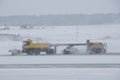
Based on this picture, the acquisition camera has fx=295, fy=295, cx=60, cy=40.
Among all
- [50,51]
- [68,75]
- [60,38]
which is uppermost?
[60,38]

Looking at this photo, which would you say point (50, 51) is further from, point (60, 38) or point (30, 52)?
point (60, 38)

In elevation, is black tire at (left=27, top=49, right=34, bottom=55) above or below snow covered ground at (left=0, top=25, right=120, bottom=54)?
below

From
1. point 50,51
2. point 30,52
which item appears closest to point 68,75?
point 50,51

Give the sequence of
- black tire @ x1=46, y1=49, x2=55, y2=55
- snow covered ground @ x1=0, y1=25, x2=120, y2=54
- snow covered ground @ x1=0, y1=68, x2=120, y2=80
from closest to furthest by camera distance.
A: 1. snow covered ground @ x1=0, y1=68, x2=120, y2=80
2. black tire @ x1=46, y1=49, x2=55, y2=55
3. snow covered ground @ x1=0, y1=25, x2=120, y2=54

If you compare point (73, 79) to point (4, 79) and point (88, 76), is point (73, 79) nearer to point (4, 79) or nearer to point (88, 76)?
point (88, 76)

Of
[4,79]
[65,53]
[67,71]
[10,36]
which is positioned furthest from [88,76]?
[10,36]

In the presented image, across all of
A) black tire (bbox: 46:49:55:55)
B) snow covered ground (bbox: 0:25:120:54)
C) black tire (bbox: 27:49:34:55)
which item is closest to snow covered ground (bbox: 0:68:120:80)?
black tire (bbox: 46:49:55:55)

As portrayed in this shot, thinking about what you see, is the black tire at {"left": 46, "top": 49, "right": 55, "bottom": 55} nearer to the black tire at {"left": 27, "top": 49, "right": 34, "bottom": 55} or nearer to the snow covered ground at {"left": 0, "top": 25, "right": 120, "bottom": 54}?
the black tire at {"left": 27, "top": 49, "right": 34, "bottom": 55}

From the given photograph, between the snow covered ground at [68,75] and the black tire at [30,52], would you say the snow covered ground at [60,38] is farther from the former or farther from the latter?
the snow covered ground at [68,75]

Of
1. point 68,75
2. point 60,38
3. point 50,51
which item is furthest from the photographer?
point 60,38

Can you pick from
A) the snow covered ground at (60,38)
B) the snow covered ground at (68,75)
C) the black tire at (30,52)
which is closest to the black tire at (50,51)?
the black tire at (30,52)

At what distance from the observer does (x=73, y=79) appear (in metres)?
7.16

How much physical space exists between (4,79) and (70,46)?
9081 millimetres

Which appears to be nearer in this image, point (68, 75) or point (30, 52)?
point (68, 75)
